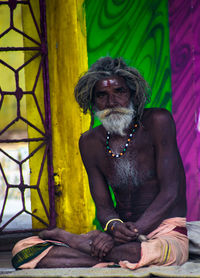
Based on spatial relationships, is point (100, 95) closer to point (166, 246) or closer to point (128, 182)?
point (128, 182)

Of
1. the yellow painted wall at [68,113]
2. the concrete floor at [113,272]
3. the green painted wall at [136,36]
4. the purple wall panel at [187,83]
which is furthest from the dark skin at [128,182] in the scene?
the purple wall panel at [187,83]

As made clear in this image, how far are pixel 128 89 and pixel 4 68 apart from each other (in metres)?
1.88

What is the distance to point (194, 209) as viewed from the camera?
5488 millimetres

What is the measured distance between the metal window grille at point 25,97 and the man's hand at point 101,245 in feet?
5.47

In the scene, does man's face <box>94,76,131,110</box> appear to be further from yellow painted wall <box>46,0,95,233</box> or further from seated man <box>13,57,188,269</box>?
yellow painted wall <box>46,0,95,233</box>

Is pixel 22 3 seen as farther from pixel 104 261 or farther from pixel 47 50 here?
pixel 104 261

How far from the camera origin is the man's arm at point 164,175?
3.84m

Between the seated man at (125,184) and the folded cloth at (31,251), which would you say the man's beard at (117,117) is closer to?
the seated man at (125,184)

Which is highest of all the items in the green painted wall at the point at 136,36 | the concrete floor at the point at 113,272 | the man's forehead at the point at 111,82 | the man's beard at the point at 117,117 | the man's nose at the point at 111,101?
the green painted wall at the point at 136,36

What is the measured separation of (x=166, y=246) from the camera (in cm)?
367

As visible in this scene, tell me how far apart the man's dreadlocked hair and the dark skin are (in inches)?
2.2

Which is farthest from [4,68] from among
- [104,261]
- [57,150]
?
[104,261]

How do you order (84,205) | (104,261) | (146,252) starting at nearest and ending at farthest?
(146,252)
(104,261)
(84,205)

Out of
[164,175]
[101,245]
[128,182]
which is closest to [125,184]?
[128,182]
